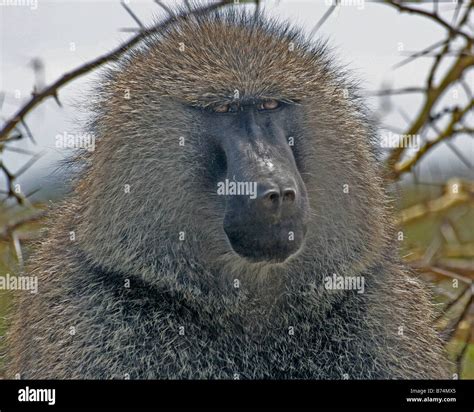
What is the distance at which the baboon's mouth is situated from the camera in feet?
12.7

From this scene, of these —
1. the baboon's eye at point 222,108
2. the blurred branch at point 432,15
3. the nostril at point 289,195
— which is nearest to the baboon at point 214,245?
the baboon's eye at point 222,108

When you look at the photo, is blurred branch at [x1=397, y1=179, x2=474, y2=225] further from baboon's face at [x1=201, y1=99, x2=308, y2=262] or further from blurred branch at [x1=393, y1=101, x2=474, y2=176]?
baboon's face at [x1=201, y1=99, x2=308, y2=262]

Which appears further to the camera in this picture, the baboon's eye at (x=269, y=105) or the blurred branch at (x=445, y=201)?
the blurred branch at (x=445, y=201)

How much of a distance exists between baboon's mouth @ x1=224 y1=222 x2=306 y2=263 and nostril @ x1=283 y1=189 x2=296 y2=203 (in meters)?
0.10

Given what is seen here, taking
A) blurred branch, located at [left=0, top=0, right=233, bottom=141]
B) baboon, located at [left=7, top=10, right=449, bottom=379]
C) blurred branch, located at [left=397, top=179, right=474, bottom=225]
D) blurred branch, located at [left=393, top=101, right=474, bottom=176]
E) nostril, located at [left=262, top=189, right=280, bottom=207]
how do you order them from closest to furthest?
1. nostril, located at [left=262, top=189, right=280, bottom=207]
2. baboon, located at [left=7, top=10, right=449, bottom=379]
3. blurred branch, located at [left=0, top=0, right=233, bottom=141]
4. blurred branch, located at [left=393, top=101, right=474, bottom=176]
5. blurred branch, located at [left=397, top=179, right=474, bottom=225]

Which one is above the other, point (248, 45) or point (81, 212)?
point (248, 45)

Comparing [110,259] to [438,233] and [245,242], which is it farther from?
[438,233]

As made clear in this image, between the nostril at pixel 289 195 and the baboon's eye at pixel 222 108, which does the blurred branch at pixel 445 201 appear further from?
the nostril at pixel 289 195

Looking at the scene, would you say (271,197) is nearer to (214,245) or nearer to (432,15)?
(214,245)

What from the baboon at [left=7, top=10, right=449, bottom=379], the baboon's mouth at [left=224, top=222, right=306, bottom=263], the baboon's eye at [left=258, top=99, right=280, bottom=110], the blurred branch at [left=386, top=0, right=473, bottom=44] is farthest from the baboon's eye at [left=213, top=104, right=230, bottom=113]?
the blurred branch at [left=386, top=0, right=473, bottom=44]

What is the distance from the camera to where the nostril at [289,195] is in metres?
3.82

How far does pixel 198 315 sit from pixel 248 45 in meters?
1.28

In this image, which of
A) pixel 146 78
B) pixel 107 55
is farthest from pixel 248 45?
pixel 107 55
